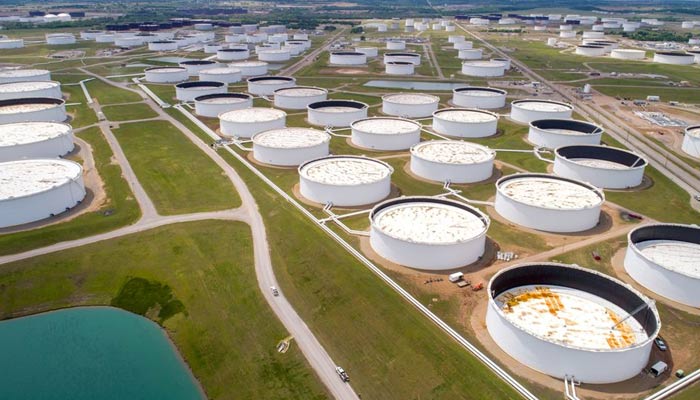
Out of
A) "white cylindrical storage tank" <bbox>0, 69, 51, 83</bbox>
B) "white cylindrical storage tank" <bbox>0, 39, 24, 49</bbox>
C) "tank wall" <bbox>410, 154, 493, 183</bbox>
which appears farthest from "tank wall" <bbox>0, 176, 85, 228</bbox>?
"white cylindrical storage tank" <bbox>0, 39, 24, 49</bbox>

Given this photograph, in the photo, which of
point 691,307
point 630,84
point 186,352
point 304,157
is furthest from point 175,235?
point 630,84

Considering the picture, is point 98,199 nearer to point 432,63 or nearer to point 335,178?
point 335,178

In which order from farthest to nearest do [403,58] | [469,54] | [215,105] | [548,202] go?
[469,54]
[403,58]
[215,105]
[548,202]

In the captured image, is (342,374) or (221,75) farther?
(221,75)

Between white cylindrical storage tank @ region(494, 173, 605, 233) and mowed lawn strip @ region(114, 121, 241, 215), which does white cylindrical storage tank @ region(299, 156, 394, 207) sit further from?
white cylindrical storage tank @ region(494, 173, 605, 233)

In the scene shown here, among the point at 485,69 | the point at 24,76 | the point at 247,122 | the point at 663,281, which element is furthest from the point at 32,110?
the point at 485,69

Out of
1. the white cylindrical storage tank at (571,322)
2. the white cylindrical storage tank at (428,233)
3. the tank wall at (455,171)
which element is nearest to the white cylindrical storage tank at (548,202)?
the tank wall at (455,171)

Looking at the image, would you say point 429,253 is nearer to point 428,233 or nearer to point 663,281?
point 428,233
